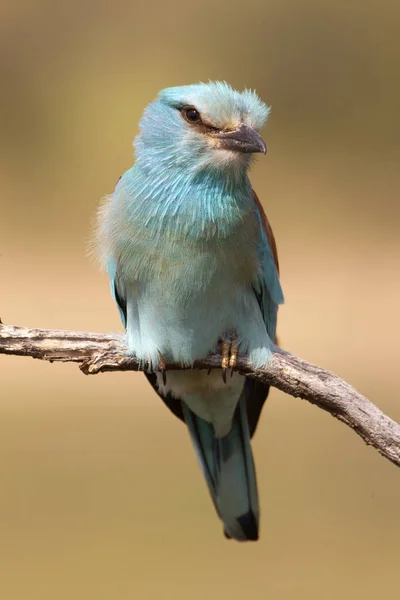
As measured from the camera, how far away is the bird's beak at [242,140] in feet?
5.19

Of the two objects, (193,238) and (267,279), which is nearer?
(193,238)

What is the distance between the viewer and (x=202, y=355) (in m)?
1.76

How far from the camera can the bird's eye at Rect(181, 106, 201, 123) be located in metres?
1.62

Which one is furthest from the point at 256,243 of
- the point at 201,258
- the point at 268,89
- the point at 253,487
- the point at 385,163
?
the point at 385,163

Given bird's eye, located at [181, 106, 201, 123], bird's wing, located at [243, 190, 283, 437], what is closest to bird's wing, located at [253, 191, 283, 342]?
bird's wing, located at [243, 190, 283, 437]

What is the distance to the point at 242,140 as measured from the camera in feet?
5.21

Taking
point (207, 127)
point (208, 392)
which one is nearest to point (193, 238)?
point (207, 127)

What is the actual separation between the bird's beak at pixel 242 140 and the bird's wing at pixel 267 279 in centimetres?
21

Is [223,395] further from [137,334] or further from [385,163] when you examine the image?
[385,163]

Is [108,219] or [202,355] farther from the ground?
[108,219]

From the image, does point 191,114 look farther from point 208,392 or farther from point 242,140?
point 208,392

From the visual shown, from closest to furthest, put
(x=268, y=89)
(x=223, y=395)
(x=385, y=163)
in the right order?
(x=223, y=395), (x=268, y=89), (x=385, y=163)

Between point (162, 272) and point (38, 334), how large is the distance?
0.75 ft

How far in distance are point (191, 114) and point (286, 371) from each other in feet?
1.32
